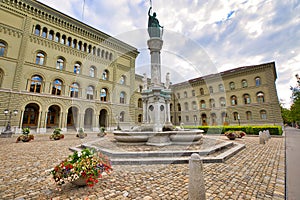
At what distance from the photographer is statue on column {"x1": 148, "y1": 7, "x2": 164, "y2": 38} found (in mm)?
12102

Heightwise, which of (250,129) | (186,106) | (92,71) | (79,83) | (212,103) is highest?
(92,71)

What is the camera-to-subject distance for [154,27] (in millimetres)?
12055

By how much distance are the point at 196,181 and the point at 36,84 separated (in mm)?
25949

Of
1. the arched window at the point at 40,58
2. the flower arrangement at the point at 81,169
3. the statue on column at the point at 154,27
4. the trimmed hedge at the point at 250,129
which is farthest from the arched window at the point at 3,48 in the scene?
the trimmed hedge at the point at 250,129

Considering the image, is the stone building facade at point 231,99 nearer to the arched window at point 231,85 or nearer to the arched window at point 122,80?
the arched window at point 231,85

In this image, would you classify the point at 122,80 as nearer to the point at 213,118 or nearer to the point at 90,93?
the point at 90,93

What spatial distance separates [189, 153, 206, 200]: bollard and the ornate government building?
22.9m

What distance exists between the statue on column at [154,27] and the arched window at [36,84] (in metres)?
19.3

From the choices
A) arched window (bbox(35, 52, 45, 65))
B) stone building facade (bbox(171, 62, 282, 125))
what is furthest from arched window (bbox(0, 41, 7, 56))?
stone building facade (bbox(171, 62, 282, 125))

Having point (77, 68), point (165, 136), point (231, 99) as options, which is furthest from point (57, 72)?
point (231, 99)

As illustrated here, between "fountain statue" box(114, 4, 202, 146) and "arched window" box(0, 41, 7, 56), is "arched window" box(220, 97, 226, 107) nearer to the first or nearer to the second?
"fountain statue" box(114, 4, 202, 146)

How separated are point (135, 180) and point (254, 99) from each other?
114 feet

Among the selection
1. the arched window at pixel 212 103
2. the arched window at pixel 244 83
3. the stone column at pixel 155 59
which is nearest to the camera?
the stone column at pixel 155 59

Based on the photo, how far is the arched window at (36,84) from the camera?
20491mm
